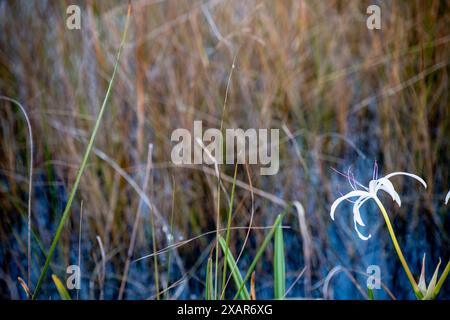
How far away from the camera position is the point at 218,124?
895 mm

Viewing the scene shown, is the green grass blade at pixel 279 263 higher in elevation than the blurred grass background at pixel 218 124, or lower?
lower

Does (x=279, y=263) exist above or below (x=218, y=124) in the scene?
below

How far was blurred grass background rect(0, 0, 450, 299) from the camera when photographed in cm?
87

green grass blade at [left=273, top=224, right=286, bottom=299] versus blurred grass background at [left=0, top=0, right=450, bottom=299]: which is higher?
blurred grass background at [left=0, top=0, right=450, bottom=299]

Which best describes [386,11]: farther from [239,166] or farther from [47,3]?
[47,3]

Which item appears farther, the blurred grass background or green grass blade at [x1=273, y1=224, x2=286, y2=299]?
the blurred grass background

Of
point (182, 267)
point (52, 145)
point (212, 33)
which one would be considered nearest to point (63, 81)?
point (52, 145)

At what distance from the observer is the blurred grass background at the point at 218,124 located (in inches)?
34.1

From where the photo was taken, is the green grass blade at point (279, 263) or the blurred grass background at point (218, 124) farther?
the blurred grass background at point (218, 124)

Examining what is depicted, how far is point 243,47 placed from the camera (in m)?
0.93

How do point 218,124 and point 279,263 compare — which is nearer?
point 279,263

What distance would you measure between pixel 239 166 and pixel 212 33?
0.88 feet
